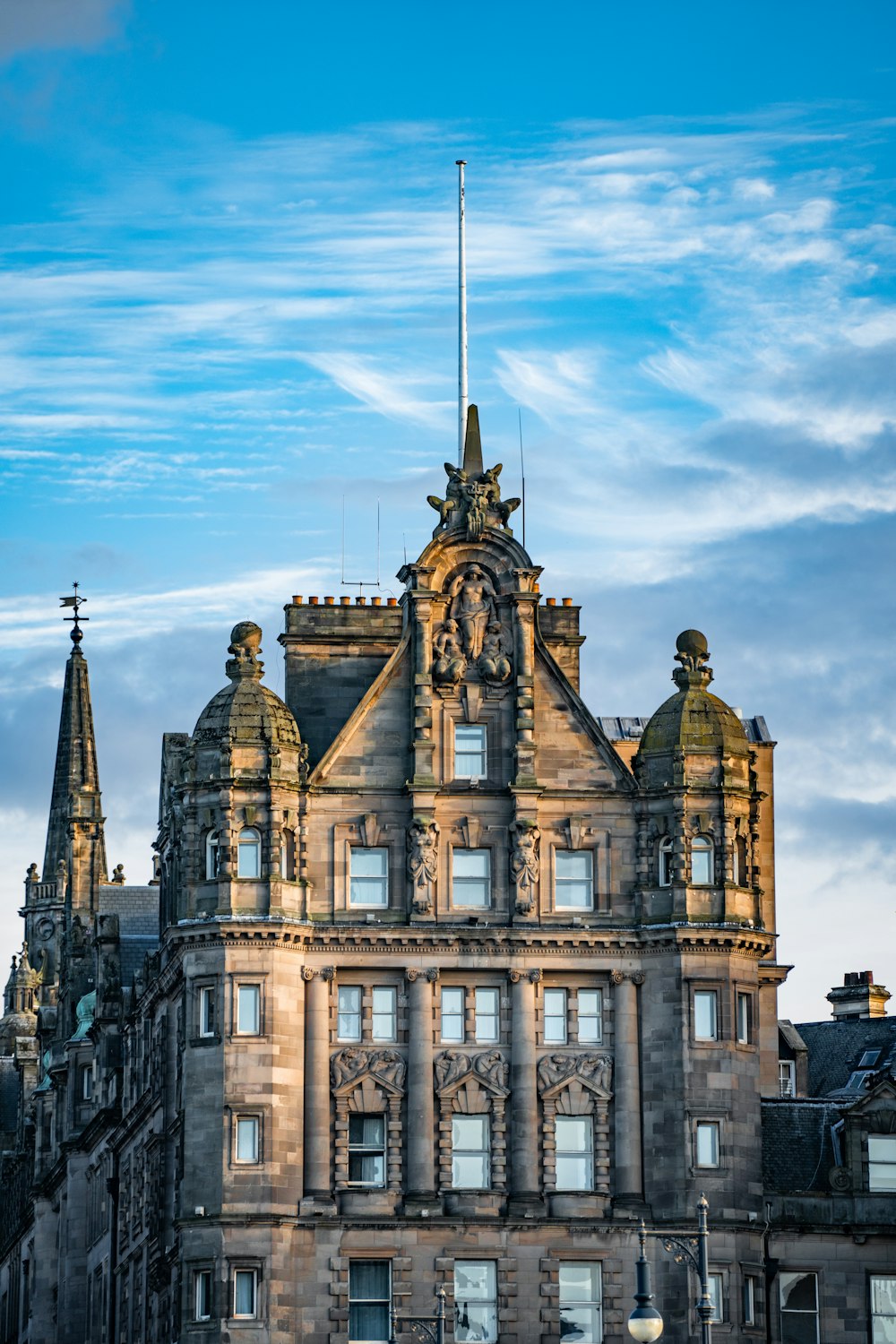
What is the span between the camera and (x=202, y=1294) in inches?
4405

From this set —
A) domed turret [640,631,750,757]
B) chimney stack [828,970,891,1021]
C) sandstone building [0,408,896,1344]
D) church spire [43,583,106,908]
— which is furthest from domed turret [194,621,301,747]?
church spire [43,583,106,908]

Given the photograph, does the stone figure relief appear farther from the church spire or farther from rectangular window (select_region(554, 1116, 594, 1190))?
the church spire

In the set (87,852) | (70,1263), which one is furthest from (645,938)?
(87,852)

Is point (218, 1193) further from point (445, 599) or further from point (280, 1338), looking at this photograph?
point (445, 599)

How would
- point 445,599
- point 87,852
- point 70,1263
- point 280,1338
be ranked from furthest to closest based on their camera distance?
point 87,852, point 70,1263, point 445,599, point 280,1338

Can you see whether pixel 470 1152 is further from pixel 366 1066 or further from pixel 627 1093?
pixel 627 1093

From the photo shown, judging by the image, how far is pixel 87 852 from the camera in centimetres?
18325

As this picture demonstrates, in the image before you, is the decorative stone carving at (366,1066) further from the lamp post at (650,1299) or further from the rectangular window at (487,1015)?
the lamp post at (650,1299)

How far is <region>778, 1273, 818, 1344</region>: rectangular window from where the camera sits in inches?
A: 4552

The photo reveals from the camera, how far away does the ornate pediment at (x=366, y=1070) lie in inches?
4513

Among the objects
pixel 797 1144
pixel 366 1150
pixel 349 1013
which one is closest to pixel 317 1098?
pixel 366 1150

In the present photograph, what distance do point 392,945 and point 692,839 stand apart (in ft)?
35.6

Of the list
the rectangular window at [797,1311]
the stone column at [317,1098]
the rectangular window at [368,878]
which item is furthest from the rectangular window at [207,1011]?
the rectangular window at [797,1311]

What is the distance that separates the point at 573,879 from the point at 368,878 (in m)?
7.01
